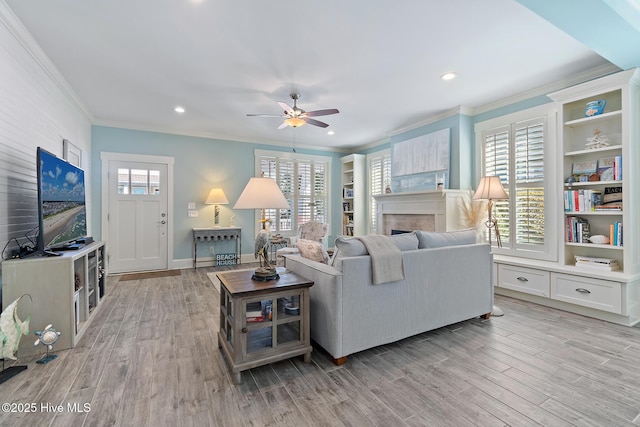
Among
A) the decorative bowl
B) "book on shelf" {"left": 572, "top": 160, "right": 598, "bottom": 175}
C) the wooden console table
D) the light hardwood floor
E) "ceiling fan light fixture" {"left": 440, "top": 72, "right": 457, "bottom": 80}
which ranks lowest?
the light hardwood floor

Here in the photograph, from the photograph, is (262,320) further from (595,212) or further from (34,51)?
(595,212)

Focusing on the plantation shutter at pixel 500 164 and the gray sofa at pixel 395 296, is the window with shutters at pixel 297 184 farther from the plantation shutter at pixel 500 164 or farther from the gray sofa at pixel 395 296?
the gray sofa at pixel 395 296

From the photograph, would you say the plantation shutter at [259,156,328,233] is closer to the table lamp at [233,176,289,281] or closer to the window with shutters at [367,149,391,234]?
the window with shutters at [367,149,391,234]

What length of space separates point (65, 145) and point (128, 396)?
3285mm

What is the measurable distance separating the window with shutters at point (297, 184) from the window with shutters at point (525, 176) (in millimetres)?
3674

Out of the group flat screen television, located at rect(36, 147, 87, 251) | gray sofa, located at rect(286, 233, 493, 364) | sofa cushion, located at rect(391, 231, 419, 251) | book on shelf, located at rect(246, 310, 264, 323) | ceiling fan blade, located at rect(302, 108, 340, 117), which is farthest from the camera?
ceiling fan blade, located at rect(302, 108, 340, 117)

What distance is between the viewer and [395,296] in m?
2.30

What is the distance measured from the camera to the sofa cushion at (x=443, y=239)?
2.62m

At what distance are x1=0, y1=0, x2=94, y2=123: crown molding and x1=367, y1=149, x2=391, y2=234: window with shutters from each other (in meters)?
5.10

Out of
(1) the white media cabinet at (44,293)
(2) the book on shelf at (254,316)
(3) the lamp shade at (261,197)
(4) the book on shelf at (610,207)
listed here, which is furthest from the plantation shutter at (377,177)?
(1) the white media cabinet at (44,293)

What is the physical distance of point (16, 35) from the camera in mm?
2395

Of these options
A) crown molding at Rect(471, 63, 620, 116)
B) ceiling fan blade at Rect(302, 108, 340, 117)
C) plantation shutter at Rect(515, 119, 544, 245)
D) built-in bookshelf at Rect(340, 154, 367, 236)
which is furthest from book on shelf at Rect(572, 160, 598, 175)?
built-in bookshelf at Rect(340, 154, 367, 236)

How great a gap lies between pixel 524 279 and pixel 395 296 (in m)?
2.19

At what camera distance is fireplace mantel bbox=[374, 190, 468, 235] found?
4262 millimetres
